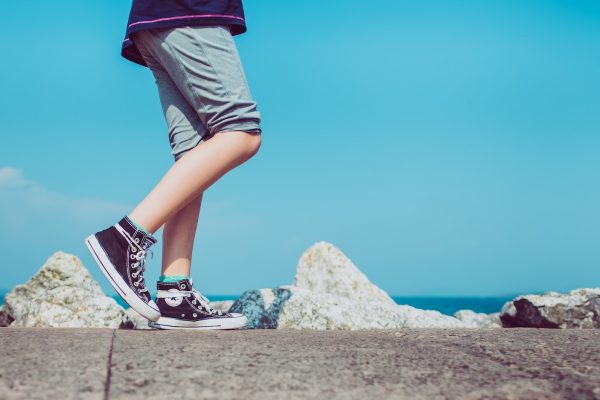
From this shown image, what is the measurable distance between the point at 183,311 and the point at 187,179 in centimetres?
77

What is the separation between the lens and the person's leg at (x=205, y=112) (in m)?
3.00

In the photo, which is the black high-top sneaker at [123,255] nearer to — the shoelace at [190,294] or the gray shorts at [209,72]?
the shoelace at [190,294]

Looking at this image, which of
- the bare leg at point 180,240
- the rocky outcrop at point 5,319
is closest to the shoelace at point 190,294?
the bare leg at point 180,240

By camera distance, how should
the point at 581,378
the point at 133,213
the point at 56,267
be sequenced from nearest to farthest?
the point at 581,378, the point at 133,213, the point at 56,267

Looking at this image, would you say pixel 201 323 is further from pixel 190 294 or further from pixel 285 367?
pixel 285 367

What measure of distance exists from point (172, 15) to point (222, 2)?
0.27 m

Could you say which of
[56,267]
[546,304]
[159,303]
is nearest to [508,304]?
[546,304]

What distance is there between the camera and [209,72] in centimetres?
310

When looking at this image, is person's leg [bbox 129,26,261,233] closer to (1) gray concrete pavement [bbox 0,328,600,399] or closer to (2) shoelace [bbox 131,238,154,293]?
(2) shoelace [bbox 131,238,154,293]

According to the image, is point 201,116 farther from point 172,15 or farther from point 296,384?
point 296,384

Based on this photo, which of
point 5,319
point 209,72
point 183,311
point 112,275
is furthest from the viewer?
point 5,319

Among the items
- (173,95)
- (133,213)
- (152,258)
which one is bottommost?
(152,258)

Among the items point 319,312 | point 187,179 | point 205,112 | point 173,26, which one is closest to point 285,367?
point 187,179

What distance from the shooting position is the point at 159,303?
3.31m
